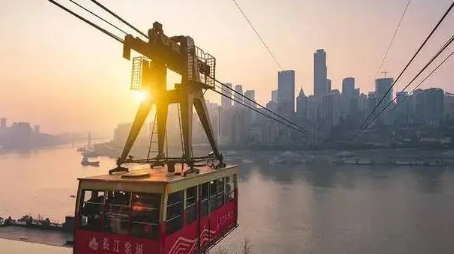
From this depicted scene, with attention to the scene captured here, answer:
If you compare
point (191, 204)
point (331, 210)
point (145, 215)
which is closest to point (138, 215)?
point (145, 215)

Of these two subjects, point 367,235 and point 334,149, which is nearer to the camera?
point 367,235

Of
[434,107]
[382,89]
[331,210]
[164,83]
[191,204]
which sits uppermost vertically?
[382,89]

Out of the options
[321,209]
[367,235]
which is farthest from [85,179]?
[321,209]

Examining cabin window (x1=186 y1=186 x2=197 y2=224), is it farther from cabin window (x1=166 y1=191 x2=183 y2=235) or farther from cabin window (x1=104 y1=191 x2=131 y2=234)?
cabin window (x1=104 y1=191 x2=131 y2=234)

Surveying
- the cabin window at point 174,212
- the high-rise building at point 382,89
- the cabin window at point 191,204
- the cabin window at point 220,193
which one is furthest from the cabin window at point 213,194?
the high-rise building at point 382,89

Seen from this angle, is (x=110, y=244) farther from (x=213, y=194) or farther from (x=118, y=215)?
(x=213, y=194)

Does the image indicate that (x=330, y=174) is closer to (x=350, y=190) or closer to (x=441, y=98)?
(x=350, y=190)
